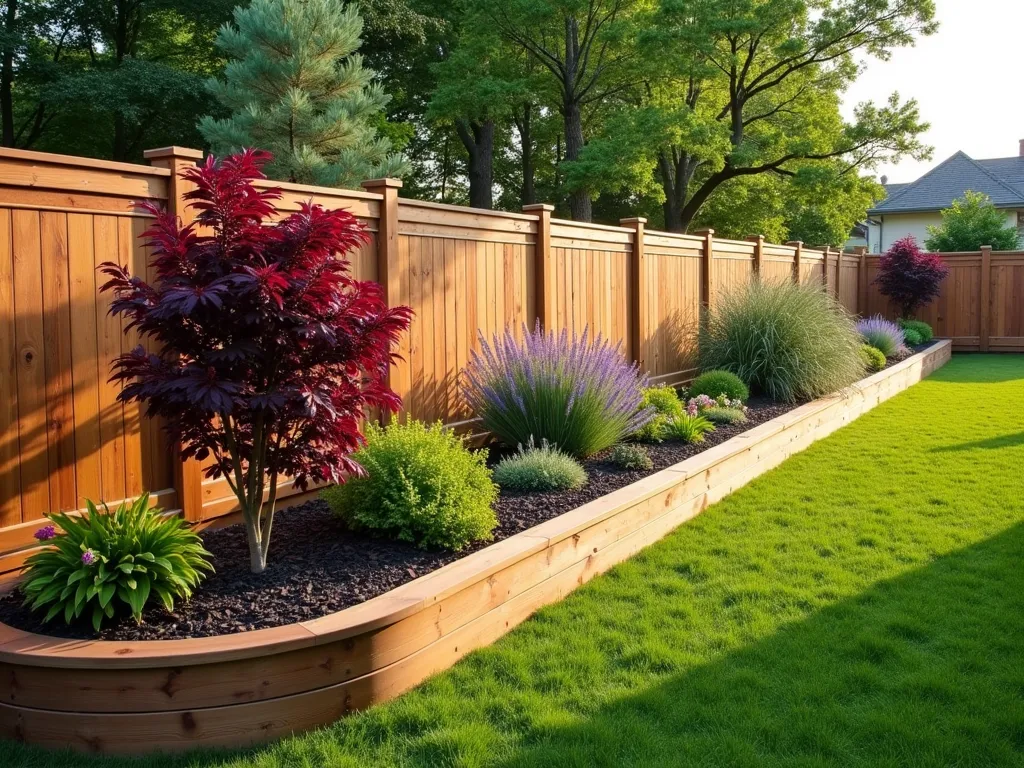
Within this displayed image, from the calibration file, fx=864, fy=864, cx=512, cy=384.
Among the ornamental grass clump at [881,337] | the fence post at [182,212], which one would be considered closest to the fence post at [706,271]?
the ornamental grass clump at [881,337]

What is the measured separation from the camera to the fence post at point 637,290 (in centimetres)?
843

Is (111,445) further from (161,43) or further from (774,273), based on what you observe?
(161,43)

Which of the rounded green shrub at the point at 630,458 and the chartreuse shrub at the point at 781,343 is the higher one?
the chartreuse shrub at the point at 781,343

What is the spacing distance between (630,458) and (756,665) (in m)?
2.54

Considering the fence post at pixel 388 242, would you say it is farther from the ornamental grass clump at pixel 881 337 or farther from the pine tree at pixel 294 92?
the ornamental grass clump at pixel 881 337

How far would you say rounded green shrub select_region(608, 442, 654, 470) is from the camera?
5812mm

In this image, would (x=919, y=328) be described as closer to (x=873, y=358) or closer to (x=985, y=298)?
(x=985, y=298)

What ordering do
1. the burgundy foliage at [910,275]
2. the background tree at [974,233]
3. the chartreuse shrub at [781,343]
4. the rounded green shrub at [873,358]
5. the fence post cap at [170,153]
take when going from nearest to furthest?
1. the fence post cap at [170,153]
2. the chartreuse shrub at [781,343]
3. the rounded green shrub at [873,358]
4. the burgundy foliage at [910,275]
5. the background tree at [974,233]

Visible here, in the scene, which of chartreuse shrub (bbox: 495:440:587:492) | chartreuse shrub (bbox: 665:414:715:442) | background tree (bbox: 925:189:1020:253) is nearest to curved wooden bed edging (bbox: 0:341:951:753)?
chartreuse shrub (bbox: 495:440:587:492)

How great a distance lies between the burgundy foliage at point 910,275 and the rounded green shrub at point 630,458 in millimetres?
14052

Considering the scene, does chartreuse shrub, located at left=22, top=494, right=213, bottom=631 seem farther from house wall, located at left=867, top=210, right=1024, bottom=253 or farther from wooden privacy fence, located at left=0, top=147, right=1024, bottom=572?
house wall, located at left=867, top=210, right=1024, bottom=253

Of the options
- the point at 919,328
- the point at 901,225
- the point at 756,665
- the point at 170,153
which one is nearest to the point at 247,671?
the point at 756,665

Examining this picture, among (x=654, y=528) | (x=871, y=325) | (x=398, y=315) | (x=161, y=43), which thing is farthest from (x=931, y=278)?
(x=161, y=43)

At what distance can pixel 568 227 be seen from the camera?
7195 millimetres
